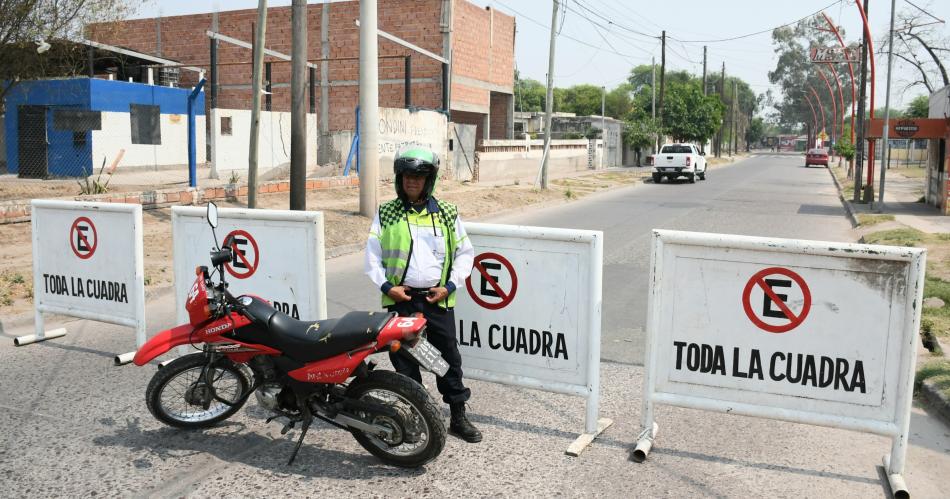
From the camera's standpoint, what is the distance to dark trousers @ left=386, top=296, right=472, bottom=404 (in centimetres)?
489

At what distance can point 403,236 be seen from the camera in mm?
4832

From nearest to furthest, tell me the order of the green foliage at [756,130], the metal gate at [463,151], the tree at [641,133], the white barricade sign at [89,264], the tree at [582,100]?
the white barricade sign at [89,264], the metal gate at [463,151], the tree at [641,133], the tree at [582,100], the green foliage at [756,130]

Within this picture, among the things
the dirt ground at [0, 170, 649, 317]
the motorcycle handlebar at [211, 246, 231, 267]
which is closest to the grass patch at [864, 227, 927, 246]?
the dirt ground at [0, 170, 649, 317]

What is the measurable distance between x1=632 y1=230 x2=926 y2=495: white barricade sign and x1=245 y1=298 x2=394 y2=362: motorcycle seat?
1.65 m

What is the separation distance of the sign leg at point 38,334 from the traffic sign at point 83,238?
2.62ft

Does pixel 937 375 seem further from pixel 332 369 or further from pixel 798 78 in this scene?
pixel 798 78

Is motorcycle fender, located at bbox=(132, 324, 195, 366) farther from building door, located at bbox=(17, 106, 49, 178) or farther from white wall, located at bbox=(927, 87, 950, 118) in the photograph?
white wall, located at bbox=(927, 87, 950, 118)

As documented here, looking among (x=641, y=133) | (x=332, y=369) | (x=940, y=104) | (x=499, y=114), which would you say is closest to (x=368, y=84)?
(x=332, y=369)

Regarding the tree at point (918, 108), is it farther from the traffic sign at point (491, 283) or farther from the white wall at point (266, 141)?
the traffic sign at point (491, 283)

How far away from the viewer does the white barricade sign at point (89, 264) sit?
6902 millimetres

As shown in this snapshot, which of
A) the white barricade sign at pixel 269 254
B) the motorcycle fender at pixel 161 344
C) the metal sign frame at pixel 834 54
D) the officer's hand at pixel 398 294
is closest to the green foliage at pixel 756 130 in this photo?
the metal sign frame at pixel 834 54

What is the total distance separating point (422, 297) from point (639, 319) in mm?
4270

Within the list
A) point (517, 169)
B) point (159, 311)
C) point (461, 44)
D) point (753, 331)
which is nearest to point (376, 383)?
point (753, 331)

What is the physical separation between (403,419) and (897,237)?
1383 cm
